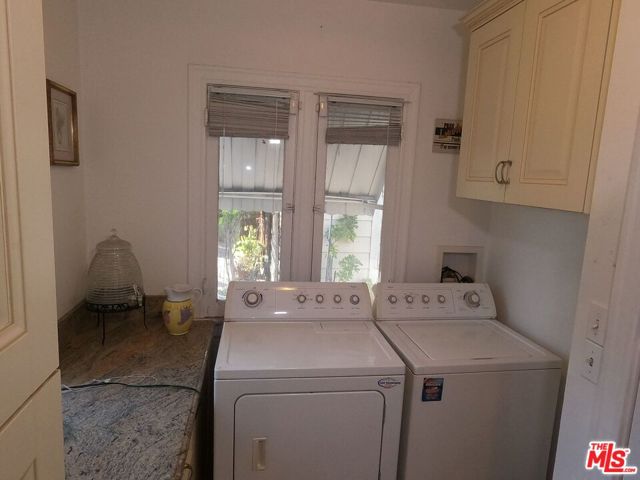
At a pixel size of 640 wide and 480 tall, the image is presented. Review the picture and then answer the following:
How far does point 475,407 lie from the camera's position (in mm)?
1561

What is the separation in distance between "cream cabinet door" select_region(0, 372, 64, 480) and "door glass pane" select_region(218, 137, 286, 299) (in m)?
1.46

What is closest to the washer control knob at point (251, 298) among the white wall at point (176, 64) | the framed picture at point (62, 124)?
the white wall at point (176, 64)

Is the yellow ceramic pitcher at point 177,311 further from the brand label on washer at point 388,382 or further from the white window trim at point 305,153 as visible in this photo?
the brand label on washer at point 388,382

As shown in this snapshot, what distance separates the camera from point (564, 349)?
1703 mm

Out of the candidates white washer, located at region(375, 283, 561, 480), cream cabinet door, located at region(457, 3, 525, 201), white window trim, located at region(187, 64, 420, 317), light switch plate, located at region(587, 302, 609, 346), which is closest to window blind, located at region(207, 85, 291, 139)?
white window trim, located at region(187, 64, 420, 317)

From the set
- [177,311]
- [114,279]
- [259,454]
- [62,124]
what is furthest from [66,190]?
[259,454]

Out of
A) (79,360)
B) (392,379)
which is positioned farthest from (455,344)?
(79,360)

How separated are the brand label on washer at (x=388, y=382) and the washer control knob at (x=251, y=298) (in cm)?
69

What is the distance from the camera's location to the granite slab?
1.03 meters

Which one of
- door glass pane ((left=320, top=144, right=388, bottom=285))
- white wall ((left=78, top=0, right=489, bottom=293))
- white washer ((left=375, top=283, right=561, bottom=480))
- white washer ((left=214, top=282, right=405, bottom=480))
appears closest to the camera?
white washer ((left=214, top=282, right=405, bottom=480))

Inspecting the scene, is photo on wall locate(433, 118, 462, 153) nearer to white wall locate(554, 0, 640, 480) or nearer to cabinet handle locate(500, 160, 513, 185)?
cabinet handle locate(500, 160, 513, 185)

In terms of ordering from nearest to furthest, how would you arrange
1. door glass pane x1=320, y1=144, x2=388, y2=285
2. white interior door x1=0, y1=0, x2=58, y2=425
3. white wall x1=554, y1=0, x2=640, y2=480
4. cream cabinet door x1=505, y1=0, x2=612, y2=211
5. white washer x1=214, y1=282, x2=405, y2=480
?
white interior door x1=0, y1=0, x2=58, y2=425 < white wall x1=554, y1=0, x2=640, y2=480 < cream cabinet door x1=505, y1=0, x2=612, y2=211 < white washer x1=214, y1=282, x2=405, y2=480 < door glass pane x1=320, y1=144, x2=388, y2=285

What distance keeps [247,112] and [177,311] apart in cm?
101

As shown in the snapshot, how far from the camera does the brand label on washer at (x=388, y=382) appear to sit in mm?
1484
